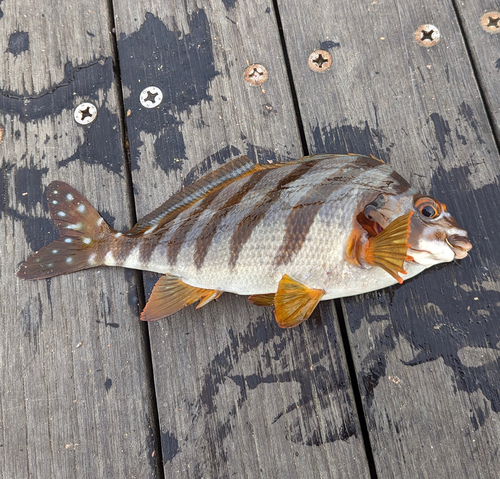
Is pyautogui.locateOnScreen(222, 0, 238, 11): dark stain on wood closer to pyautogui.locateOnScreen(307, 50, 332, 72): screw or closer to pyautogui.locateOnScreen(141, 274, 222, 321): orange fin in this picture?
pyautogui.locateOnScreen(307, 50, 332, 72): screw

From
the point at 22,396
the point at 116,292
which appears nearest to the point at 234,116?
the point at 116,292

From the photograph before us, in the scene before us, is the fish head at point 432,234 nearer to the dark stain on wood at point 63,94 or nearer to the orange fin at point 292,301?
the orange fin at point 292,301

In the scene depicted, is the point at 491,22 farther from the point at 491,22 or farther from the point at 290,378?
the point at 290,378

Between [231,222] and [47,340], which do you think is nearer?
[231,222]

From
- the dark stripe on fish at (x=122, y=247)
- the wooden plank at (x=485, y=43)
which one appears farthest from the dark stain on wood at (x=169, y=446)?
the wooden plank at (x=485, y=43)

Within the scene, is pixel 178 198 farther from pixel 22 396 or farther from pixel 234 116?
pixel 22 396

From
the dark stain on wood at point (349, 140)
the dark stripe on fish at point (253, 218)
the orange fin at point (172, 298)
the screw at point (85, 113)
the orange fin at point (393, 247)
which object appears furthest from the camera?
the screw at point (85, 113)

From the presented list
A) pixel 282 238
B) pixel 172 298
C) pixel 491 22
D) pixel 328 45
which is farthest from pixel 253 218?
pixel 491 22
